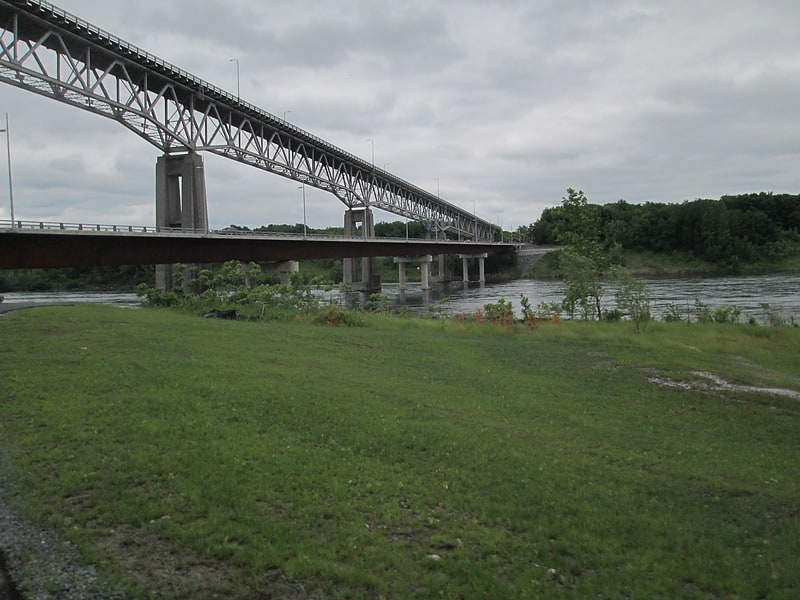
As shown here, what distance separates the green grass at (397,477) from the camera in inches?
221

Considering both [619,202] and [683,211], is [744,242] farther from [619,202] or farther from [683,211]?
[619,202]

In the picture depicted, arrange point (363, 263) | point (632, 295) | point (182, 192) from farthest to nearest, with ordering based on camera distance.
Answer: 1. point (363, 263)
2. point (182, 192)
3. point (632, 295)

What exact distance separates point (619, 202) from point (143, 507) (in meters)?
182

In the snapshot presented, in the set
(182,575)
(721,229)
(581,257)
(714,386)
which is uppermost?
(721,229)

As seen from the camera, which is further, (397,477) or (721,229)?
(721,229)

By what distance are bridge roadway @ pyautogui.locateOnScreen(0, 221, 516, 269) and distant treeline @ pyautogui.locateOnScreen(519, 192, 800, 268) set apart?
66.7 m

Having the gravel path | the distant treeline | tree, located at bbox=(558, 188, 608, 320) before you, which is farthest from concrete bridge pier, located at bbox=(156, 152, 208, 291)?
the distant treeline

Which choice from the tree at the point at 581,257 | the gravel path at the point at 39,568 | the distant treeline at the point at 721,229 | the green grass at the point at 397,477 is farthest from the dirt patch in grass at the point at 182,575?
the distant treeline at the point at 721,229

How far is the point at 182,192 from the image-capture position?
5209cm

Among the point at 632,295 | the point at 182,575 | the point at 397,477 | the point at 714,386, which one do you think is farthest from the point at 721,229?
the point at 182,575

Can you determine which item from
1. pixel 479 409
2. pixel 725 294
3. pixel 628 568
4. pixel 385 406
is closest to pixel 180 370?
pixel 385 406

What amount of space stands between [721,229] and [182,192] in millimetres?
100947

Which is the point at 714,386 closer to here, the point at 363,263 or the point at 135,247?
the point at 135,247

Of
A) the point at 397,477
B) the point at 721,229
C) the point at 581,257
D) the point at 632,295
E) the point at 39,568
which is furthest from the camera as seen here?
the point at 721,229
